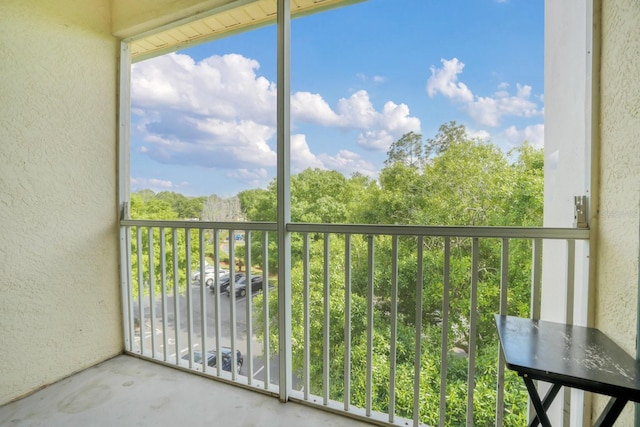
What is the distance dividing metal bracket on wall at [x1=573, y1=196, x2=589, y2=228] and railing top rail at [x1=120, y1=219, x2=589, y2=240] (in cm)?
2

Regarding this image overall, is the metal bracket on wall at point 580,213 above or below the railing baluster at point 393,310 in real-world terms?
above

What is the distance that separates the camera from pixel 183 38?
7.28 feet

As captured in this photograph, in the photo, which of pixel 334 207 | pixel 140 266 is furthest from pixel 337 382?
pixel 140 266

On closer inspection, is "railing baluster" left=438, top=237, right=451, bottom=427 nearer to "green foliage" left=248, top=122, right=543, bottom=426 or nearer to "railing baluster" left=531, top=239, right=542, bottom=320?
"railing baluster" left=531, top=239, right=542, bottom=320

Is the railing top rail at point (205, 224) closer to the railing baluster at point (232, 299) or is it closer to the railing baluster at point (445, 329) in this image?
the railing baluster at point (232, 299)

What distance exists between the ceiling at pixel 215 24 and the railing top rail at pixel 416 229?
4.54 feet

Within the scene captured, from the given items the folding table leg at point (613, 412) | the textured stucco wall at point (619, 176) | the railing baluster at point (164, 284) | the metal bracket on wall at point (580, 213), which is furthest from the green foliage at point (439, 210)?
the folding table leg at point (613, 412)

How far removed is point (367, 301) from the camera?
1534mm

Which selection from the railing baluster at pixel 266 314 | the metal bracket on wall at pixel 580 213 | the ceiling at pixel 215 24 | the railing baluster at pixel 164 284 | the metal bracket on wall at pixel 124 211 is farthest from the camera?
the metal bracket on wall at pixel 124 211

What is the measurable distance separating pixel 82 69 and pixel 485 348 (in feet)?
A: 14.0

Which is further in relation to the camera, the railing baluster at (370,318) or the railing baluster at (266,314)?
the railing baluster at (266,314)

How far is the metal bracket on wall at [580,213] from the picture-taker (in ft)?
3.79

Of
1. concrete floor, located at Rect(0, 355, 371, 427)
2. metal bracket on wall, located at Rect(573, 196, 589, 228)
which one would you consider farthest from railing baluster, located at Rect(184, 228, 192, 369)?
metal bracket on wall, located at Rect(573, 196, 589, 228)

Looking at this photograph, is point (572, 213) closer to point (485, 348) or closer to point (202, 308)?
point (202, 308)
